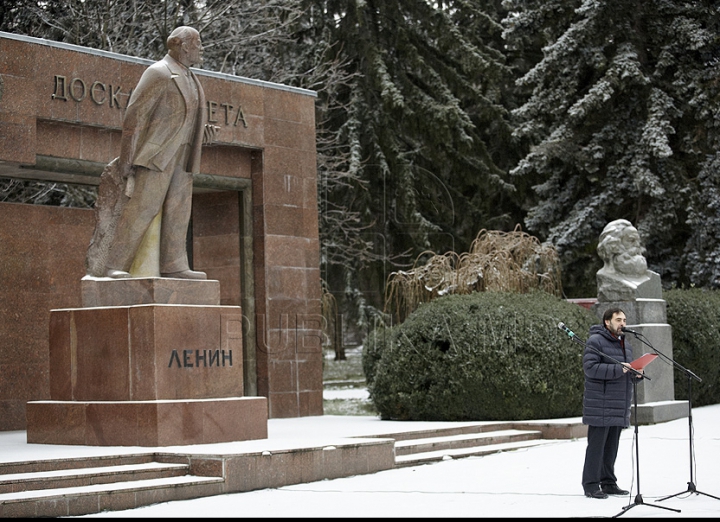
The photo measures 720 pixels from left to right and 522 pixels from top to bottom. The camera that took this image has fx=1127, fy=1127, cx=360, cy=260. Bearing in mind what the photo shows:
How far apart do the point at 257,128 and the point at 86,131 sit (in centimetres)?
292

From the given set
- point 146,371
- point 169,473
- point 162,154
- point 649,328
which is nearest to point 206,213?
point 162,154

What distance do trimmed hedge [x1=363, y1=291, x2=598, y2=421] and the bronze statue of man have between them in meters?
4.45

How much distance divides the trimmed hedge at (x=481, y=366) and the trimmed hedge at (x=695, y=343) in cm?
289

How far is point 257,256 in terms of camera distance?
17.3 meters

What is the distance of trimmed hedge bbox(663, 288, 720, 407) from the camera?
1833cm

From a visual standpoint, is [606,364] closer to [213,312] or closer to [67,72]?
[213,312]

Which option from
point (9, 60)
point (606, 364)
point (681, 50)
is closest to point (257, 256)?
point (9, 60)

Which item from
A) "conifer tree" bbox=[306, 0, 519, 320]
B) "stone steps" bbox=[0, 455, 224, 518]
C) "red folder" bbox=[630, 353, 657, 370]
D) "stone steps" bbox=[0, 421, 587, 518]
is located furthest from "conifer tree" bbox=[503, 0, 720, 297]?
"stone steps" bbox=[0, 455, 224, 518]

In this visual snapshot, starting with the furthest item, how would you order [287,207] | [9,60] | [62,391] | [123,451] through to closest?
[287,207]
[9,60]
[62,391]
[123,451]

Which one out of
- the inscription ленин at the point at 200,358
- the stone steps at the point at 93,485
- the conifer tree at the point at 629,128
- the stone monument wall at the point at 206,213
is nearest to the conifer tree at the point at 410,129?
the conifer tree at the point at 629,128

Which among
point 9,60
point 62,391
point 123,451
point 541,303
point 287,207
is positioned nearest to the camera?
point 123,451

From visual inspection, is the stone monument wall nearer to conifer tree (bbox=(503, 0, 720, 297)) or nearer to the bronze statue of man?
the bronze statue of man

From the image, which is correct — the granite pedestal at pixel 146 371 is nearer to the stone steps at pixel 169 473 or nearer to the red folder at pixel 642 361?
the stone steps at pixel 169 473

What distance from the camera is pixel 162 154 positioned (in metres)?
12.0
